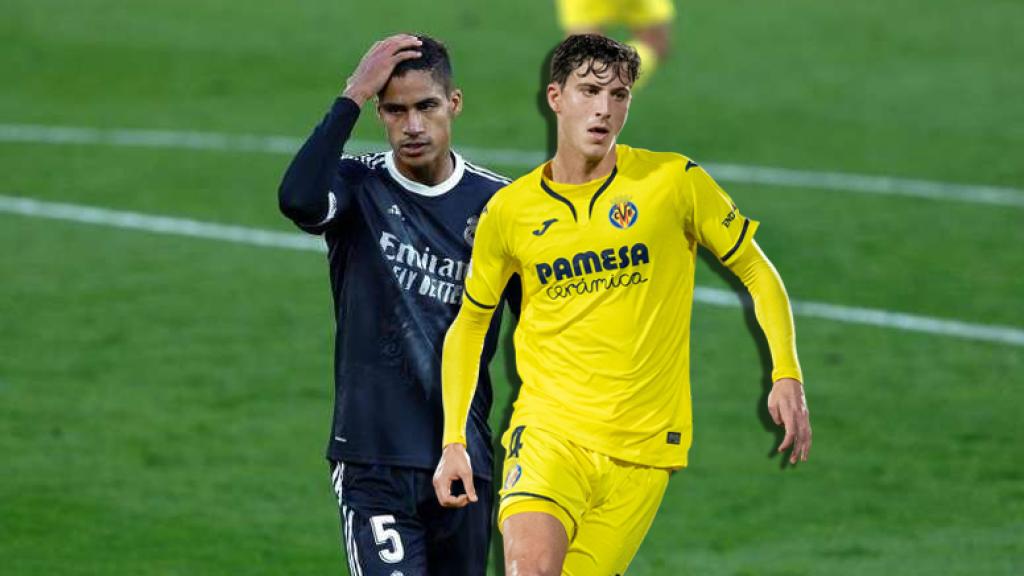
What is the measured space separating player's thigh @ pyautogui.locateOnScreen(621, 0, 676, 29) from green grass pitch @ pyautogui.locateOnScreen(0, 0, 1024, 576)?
0.81 meters

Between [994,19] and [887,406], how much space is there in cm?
1351

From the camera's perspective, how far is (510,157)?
59.2 ft

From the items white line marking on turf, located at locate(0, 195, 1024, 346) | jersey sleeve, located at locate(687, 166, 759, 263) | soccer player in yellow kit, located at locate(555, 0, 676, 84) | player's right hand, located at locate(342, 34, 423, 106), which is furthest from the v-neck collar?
soccer player in yellow kit, located at locate(555, 0, 676, 84)

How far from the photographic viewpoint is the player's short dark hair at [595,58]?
6695 millimetres

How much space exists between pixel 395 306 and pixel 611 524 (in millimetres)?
994

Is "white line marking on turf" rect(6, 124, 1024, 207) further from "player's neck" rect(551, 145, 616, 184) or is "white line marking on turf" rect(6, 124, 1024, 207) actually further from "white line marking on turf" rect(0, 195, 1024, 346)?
"player's neck" rect(551, 145, 616, 184)

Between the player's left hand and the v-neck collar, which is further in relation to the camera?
the v-neck collar

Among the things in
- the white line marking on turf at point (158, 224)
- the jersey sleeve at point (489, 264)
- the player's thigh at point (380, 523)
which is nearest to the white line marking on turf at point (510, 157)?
the white line marking on turf at point (158, 224)

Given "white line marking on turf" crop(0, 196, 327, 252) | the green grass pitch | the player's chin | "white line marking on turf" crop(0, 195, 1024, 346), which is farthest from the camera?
"white line marking on turf" crop(0, 196, 327, 252)

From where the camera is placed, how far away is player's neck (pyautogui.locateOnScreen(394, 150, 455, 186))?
690 cm

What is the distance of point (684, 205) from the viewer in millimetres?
6727

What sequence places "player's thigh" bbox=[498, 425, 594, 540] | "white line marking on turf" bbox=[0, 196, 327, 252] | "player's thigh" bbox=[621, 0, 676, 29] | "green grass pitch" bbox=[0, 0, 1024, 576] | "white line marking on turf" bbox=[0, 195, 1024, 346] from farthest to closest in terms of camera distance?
"player's thigh" bbox=[621, 0, 676, 29], "white line marking on turf" bbox=[0, 196, 327, 252], "white line marking on turf" bbox=[0, 195, 1024, 346], "green grass pitch" bbox=[0, 0, 1024, 576], "player's thigh" bbox=[498, 425, 594, 540]

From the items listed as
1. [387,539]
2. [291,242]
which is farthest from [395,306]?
[291,242]

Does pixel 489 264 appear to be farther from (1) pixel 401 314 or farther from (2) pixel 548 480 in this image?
(2) pixel 548 480
